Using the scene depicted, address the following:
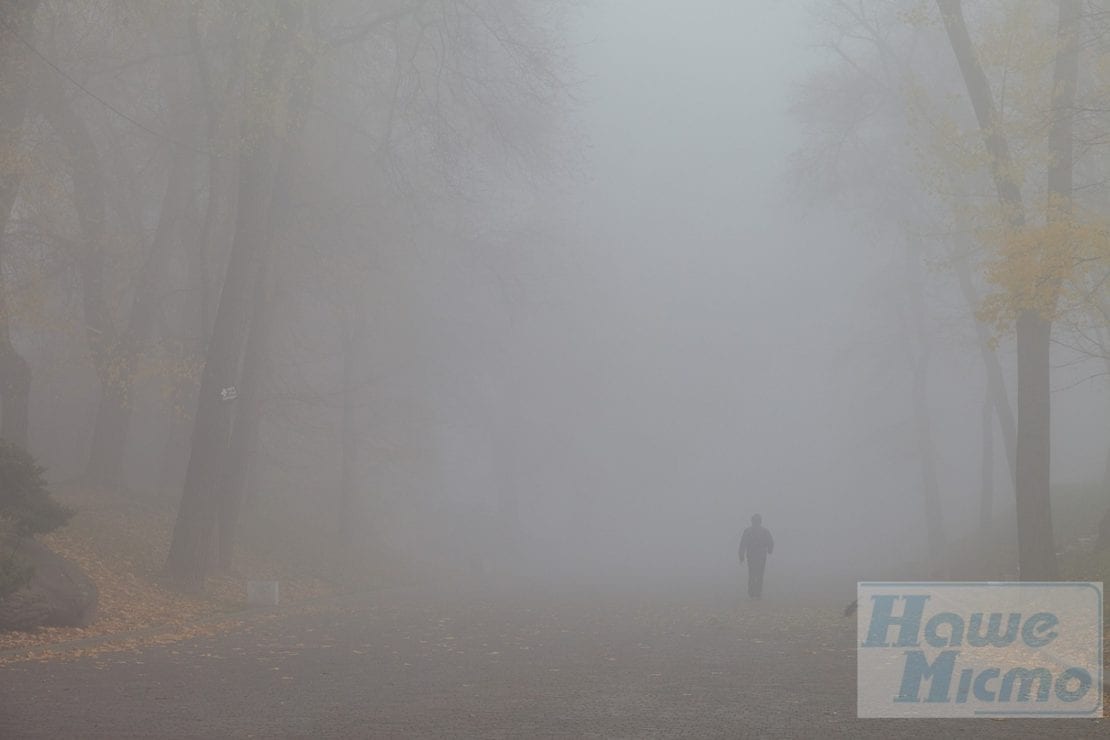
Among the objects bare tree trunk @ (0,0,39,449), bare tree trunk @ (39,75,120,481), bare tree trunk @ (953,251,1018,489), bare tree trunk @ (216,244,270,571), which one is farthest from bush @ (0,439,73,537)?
bare tree trunk @ (953,251,1018,489)

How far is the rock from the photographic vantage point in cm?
1188

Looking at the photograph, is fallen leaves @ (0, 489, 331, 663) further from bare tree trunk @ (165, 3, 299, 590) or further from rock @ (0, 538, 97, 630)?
bare tree trunk @ (165, 3, 299, 590)

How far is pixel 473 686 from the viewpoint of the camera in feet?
32.3

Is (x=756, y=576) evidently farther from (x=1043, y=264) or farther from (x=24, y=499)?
(x=24, y=499)

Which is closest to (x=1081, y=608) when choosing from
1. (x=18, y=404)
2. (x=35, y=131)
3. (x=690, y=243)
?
(x=18, y=404)

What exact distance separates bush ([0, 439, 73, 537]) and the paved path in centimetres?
212

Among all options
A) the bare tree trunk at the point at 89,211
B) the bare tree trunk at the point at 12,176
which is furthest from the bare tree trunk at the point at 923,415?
the bare tree trunk at the point at 12,176

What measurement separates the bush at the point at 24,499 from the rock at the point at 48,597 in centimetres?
21

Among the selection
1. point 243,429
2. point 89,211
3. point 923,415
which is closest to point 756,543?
point 243,429

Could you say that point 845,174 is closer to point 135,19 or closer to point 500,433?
point 500,433

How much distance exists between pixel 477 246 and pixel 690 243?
64.4 m

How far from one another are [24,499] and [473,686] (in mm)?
6441

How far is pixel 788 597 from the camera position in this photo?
77.4ft

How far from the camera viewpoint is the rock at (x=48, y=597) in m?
11.9
